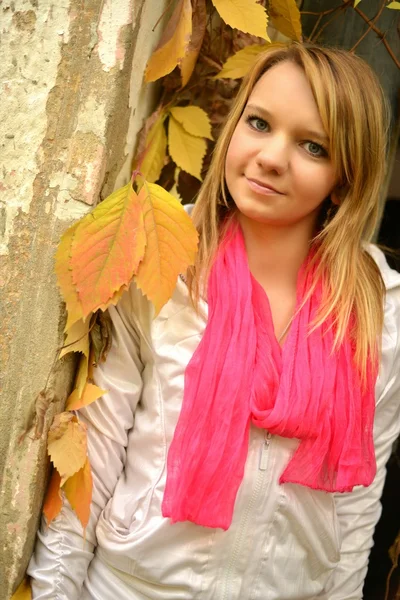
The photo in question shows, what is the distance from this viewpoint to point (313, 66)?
128cm

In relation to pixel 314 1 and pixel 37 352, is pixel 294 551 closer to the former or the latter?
pixel 37 352

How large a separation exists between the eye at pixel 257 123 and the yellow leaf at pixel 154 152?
0.82ft

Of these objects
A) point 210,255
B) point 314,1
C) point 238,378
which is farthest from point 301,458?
point 314,1

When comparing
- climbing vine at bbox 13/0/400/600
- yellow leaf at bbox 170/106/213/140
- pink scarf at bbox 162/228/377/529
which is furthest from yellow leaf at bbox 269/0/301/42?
pink scarf at bbox 162/228/377/529

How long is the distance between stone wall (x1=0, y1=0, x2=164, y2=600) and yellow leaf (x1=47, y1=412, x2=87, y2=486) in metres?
0.02

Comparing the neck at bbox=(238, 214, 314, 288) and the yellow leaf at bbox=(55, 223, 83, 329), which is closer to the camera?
the yellow leaf at bbox=(55, 223, 83, 329)

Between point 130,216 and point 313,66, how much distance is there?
46 centimetres

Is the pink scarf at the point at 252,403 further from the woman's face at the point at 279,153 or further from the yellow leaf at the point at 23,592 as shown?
the yellow leaf at the point at 23,592

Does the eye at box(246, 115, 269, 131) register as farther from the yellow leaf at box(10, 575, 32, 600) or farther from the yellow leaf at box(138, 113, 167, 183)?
the yellow leaf at box(10, 575, 32, 600)

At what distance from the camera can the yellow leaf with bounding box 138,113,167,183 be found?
4.80ft

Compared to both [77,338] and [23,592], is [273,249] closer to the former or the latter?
[77,338]

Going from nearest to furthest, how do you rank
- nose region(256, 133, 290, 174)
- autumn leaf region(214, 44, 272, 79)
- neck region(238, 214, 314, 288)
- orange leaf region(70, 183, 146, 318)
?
orange leaf region(70, 183, 146, 318)
nose region(256, 133, 290, 174)
neck region(238, 214, 314, 288)
autumn leaf region(214, 44, 272, 79)

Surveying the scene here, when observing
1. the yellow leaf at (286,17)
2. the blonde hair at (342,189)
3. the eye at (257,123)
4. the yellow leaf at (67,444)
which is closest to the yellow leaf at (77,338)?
the yellow leaf at (67,444)

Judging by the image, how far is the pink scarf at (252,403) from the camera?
1.23m
